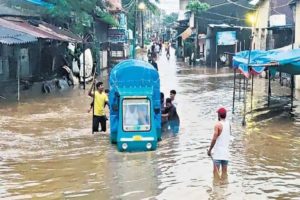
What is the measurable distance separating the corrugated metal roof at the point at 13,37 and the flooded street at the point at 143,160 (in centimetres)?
267

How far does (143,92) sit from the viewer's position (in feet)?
43.0

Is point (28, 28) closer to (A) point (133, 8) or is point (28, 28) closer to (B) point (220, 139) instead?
(B) point (220, 139)

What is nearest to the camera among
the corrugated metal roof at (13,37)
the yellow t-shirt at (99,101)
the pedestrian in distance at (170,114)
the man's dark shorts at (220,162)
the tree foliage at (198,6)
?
the man's dark shorts at (220,162)

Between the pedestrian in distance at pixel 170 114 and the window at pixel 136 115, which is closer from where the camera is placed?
the window at pixel 136 115

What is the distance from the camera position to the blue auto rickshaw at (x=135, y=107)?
41.9 ft

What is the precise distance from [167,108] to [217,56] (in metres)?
35.5

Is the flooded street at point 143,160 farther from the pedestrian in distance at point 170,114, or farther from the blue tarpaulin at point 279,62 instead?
the blue tarpaulin at point 279,62

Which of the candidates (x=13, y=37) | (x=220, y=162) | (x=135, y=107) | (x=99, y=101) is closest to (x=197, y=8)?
(x=13, y=37)

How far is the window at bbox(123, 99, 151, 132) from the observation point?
1279 centimetres

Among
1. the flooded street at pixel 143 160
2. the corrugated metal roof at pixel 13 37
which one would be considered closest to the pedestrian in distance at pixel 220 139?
the flooded street at pixel 143 160

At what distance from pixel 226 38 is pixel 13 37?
102ft

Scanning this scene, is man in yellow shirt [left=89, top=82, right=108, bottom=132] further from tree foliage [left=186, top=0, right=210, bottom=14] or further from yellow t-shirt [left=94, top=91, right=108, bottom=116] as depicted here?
tree foliage [left=186, top=0, right=210, bottom=14]

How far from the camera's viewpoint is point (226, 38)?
161 ft

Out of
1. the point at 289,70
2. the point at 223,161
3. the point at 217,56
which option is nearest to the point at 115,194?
the point at 223,161
